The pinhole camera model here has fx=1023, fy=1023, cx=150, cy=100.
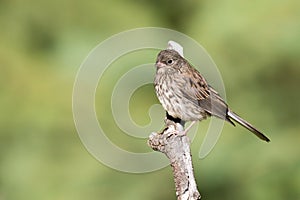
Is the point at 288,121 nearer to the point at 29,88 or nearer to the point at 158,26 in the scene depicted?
the point at 158,26

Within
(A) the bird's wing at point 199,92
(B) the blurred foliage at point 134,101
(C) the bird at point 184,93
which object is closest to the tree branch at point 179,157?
(C) the bird at point 184,93

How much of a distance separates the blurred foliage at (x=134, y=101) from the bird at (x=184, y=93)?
2.51 ft

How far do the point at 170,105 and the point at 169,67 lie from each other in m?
0.18

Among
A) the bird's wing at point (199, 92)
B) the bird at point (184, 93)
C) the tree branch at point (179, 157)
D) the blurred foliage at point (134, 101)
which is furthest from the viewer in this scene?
the blurred foliage at point (134, 101)

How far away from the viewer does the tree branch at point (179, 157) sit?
3570 mm

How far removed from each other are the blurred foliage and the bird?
76 centimetres

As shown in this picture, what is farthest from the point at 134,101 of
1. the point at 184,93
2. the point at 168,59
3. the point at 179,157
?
the point at 179,157

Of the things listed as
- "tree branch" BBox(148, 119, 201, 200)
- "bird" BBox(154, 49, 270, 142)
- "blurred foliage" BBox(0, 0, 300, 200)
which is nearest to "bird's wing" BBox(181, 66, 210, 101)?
"bird" BBox(154, 49, 270, 142)

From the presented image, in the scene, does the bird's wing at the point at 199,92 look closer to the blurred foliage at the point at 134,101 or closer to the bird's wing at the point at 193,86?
the bird's wing at the point at 193,86

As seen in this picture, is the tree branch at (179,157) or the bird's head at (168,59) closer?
the tree branch at (179,157)

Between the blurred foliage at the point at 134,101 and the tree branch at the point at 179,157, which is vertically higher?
the blurred foliage at the point at 134,101

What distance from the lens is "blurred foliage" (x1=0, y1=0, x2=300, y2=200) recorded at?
558 centimetres

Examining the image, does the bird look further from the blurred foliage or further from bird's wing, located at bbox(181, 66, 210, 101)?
the blurred foliage

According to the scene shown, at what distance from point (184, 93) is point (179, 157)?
3.38ft
